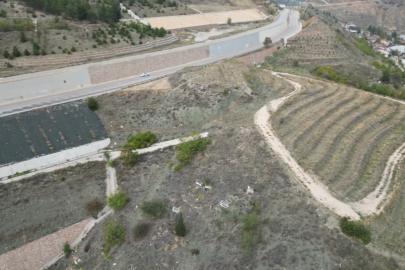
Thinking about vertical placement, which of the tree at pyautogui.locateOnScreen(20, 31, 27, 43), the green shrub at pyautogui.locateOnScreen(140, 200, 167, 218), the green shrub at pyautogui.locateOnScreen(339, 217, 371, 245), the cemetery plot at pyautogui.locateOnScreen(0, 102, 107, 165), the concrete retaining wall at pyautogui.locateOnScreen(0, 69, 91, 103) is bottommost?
the green shrub at pyautogui.locateOnScreen(140, 200, 167, 218)

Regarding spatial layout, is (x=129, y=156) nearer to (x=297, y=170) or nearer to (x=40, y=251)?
(x=40, y=251)

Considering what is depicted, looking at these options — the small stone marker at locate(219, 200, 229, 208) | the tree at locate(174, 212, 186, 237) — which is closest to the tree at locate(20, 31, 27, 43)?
the tree at locate(174, 212, 186, 237)

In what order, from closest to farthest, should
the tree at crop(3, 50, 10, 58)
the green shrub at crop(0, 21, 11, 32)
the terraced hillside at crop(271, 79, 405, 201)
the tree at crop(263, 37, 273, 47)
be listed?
the terraced hillside at crop(271, 79, 405, 201)
the tree at crop(3, 50, 10, 58)
the green shrub at crop(0, 21, 11, 32)
the tree at crop(263, 37, 273, 47)

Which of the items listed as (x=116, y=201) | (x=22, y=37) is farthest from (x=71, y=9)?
(x=116, y=201)

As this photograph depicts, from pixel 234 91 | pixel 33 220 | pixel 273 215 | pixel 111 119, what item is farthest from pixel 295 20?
pixel 33 220

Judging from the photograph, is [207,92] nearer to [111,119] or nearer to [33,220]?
[111,119]

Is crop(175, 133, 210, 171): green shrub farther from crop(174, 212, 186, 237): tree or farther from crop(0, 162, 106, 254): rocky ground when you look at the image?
crop(0, 162, 106, 254): rocky ground
